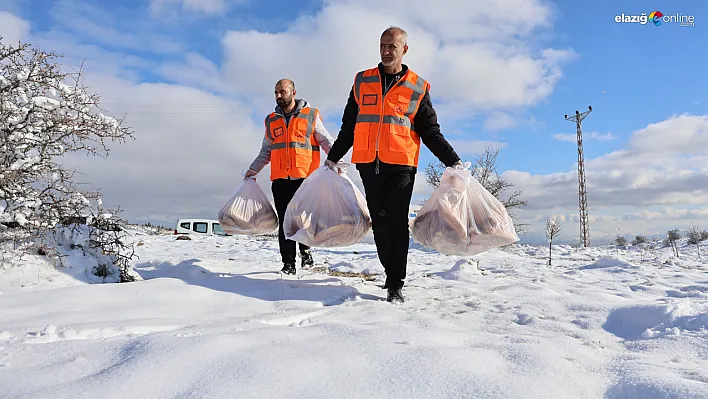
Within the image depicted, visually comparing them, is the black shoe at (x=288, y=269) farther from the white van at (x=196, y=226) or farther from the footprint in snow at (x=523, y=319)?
the white van at (x=196, y=226)

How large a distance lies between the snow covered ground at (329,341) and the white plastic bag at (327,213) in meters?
0.39

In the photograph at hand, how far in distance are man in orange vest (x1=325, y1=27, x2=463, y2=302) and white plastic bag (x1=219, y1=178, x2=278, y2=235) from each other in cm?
123

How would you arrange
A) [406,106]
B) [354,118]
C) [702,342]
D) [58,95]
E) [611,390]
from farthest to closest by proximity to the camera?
1. [58,95]
2. [354,118]
3. [406,106]
4. [702,342]
5. [611,390]

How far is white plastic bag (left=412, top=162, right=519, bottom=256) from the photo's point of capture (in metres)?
3.03

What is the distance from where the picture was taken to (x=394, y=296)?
3080 millimetres

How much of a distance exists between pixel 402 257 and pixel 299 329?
141cm

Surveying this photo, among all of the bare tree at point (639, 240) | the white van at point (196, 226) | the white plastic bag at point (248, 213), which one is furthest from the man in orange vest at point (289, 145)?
the bare tree at point (639, 240)

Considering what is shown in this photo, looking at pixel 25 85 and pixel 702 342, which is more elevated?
pixel 25 85

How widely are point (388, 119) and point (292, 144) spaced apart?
139 cm

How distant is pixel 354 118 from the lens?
11.0ft

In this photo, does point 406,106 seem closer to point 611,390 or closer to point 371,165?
point 371,165

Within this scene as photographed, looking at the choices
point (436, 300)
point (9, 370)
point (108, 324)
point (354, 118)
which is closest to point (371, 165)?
point (354, 118)

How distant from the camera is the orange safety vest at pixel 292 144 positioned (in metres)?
4.22

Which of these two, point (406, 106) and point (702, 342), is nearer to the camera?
point (702, 342)
